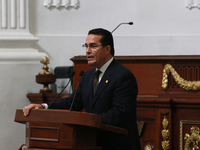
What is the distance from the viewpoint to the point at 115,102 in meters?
3.19

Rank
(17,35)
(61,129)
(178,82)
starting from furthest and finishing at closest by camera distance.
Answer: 1. (17,35)
2. (178,82)
3. (61,129)

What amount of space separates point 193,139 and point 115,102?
1.82m

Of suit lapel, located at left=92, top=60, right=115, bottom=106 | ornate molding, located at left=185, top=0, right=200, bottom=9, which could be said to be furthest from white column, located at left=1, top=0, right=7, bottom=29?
suit lapel, located at left=92, top=60, right=115, bottom=106

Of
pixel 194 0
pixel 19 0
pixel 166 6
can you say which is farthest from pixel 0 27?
pixel 194 0

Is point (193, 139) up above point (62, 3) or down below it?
below

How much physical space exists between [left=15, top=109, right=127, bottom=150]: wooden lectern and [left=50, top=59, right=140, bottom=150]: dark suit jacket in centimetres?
25

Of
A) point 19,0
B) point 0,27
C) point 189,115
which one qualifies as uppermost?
point 19,0

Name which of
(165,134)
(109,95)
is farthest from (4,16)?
(109,95)

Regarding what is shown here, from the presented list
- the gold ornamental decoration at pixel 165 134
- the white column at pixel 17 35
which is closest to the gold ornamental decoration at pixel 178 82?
the gold ornamental decoration at pixel 165 134

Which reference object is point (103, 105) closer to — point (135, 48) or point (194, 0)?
point (135, 48)

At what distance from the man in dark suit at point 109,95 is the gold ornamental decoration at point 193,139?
5.03 ft

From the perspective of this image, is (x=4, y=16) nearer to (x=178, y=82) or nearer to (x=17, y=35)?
(x=17, y=35)

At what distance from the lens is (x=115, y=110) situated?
3109 millimetres

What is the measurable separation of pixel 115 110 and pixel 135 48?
3262 millimetres
